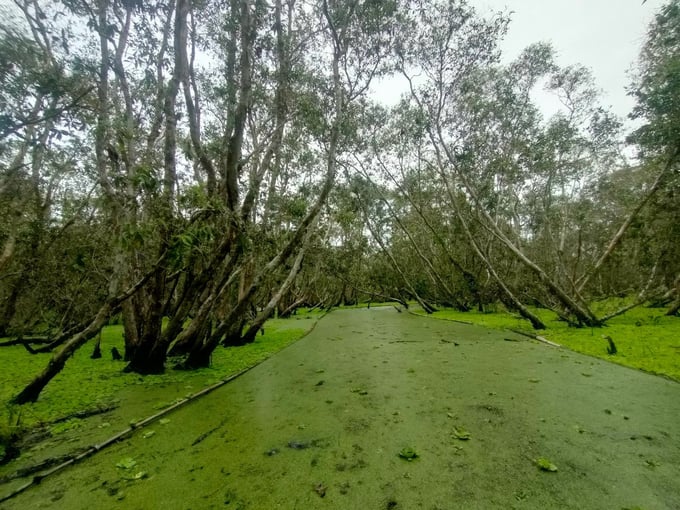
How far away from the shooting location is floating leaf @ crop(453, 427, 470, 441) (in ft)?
7.38

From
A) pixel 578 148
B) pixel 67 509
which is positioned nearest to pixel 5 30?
pixel 67 509

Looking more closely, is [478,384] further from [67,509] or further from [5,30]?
[5,30]

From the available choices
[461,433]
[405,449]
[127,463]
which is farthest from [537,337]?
[127,463]

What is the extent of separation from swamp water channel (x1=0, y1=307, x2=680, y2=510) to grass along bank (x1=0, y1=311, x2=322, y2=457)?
1.76 feet

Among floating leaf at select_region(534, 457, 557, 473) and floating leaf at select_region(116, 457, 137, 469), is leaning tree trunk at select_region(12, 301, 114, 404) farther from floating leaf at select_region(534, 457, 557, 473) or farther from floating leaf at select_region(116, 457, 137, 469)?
floating leaf at select_region(534, 457, 557, 473)

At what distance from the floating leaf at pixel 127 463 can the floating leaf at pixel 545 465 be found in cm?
248

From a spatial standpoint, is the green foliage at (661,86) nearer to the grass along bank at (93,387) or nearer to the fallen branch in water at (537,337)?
the fallen branch in water at (537,337)

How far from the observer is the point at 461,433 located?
232 cm

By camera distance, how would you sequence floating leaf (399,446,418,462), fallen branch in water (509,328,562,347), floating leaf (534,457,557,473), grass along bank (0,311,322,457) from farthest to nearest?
fallen branch in water (509,328,562,347)
grass along bank (0,311,322,457)
floating leaf (399,446,418,462)
floating leaf (534,457,557,473)

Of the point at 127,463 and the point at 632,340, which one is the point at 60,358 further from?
the point at 632,340

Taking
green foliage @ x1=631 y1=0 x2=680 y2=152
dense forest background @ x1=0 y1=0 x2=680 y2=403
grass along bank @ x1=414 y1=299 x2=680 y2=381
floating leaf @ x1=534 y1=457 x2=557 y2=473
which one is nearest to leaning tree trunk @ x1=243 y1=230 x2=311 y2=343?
dense forest background @ x1=0 y1=0 x2=680 y2=403

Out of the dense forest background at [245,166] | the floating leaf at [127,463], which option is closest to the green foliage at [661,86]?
the dense forest background at [245,166]

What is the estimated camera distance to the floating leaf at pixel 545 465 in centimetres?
182

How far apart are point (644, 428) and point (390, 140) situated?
12.2m
